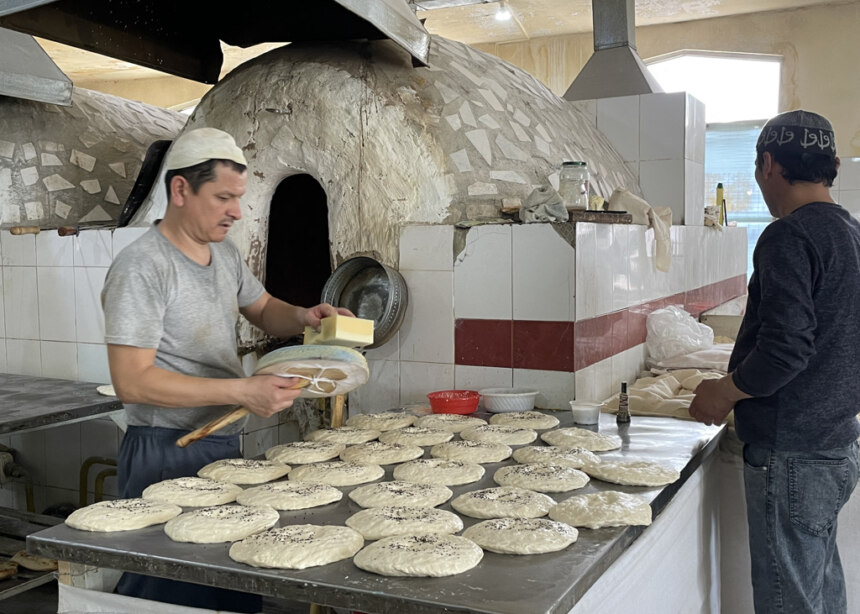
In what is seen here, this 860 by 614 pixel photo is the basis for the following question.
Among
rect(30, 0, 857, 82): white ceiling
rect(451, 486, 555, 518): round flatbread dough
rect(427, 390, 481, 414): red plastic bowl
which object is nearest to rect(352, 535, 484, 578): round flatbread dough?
rect(451, 486, 555, 518): round flatbread dough

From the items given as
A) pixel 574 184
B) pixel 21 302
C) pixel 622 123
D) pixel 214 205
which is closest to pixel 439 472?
pixel 214 205

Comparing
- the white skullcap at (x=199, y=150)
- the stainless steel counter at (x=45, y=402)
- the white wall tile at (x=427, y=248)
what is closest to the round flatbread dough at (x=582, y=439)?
the white wall tile at (x=427, y=248)

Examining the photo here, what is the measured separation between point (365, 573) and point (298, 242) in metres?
3.67

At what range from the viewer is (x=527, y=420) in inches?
116

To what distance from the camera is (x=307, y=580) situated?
1594 mm

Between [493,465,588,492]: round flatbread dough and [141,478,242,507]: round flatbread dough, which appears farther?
[493,465,588,492]: round flatbread dough

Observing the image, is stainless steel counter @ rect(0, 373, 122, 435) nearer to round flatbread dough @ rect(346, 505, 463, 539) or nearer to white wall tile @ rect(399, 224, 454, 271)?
white wall tile @ rect(399, 224, 454, 271)

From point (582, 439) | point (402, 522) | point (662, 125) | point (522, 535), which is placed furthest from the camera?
point (662, 125)

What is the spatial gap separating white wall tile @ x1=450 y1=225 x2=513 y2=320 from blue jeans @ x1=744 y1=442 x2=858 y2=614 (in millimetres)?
1139

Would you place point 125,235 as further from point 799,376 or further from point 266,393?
point 799,376

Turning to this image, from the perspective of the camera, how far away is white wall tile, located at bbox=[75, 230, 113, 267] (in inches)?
164

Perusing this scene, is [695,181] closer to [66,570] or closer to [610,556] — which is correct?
[610,556]

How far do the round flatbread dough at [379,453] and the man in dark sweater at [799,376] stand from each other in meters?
1.02

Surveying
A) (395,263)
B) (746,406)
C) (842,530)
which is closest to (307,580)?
(746,406)
